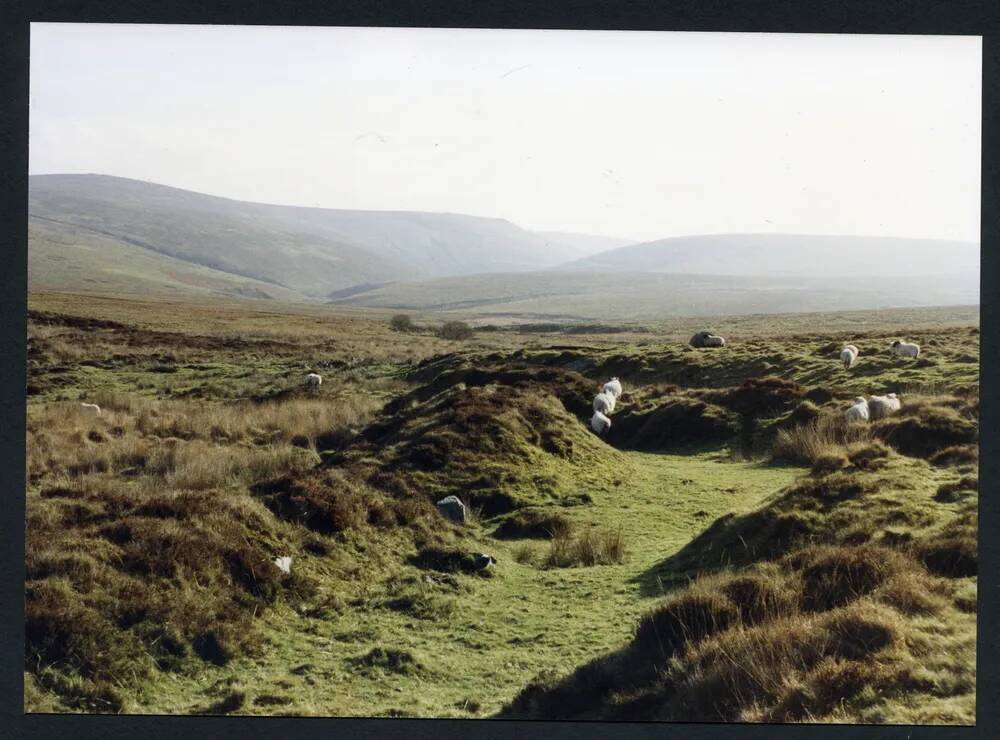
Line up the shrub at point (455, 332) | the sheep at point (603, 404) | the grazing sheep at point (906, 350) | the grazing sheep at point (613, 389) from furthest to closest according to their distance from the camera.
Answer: the shrub at point (455, 332) < the grazing sheep at point (906, 350) < the grazing sheep at point (613, 389) < the sheep at point (603, 404)

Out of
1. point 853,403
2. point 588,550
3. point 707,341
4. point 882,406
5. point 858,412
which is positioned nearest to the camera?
point 588,550

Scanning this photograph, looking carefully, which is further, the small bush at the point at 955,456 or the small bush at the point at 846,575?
the small bush at the point at 955,456

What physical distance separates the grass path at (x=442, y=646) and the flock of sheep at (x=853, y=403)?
6.35 metres

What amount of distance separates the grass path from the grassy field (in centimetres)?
3

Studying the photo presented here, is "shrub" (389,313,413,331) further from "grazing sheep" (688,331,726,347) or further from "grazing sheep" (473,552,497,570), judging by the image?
"grazing sheep" (473,552,497,570)

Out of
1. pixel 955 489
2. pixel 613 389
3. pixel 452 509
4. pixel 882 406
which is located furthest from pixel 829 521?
pixel 613 389

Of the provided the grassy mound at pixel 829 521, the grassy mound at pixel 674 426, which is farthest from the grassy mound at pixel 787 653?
the grassy mound at pixel 674 426

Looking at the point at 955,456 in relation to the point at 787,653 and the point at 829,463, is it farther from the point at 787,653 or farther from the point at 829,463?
the point at 787,653

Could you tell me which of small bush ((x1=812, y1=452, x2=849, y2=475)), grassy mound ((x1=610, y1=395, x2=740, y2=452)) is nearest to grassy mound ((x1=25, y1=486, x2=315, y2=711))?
small bush ((x1=812, y1=452, x2=849, y2=475))

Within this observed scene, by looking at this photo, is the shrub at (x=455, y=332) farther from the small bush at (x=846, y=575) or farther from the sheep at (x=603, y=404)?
the small bush at (x=846, y=575)

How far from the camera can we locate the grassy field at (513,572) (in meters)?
6.83

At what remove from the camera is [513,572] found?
1085 cm

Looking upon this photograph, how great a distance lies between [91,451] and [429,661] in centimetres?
1116

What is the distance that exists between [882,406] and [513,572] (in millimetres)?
9470
